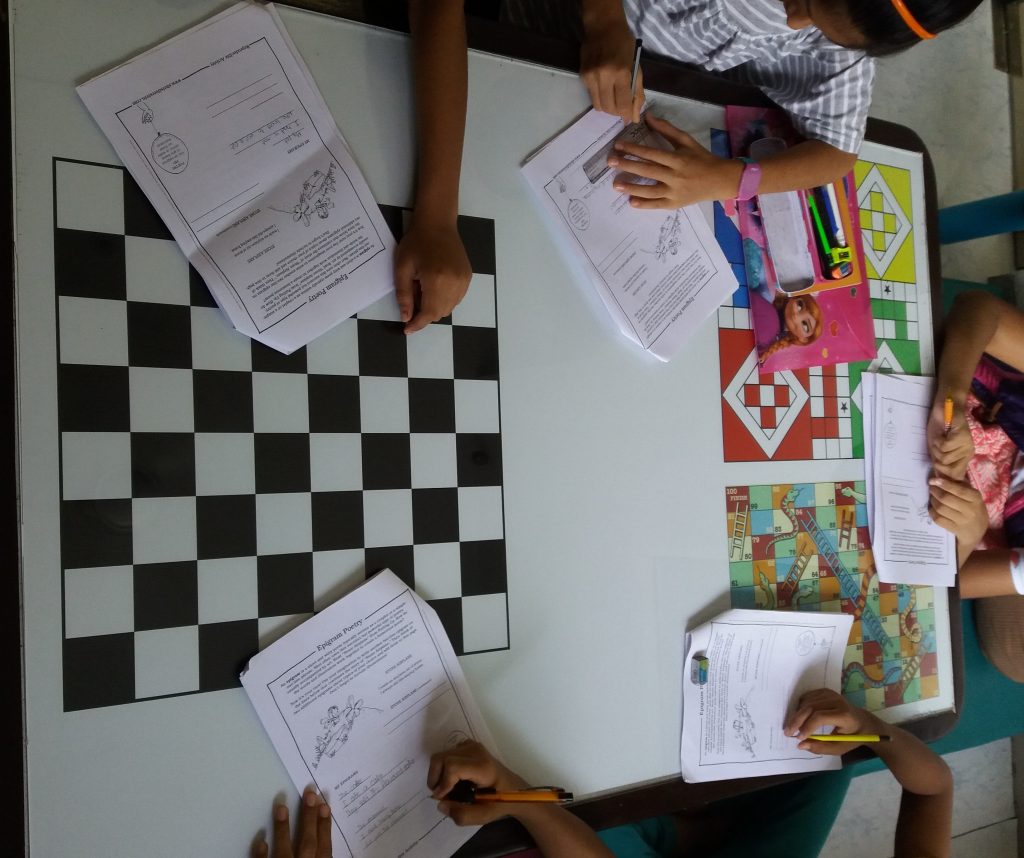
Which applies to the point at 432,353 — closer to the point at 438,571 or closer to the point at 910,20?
the point at 438,571

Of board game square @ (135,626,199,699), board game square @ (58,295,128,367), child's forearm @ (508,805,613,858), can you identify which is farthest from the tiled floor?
board game square @ (58,295,128,367)

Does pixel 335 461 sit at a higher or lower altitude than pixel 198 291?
lower

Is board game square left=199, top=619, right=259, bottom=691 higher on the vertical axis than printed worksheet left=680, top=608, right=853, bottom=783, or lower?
higher

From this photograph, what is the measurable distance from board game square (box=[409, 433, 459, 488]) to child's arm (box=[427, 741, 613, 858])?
29 cm

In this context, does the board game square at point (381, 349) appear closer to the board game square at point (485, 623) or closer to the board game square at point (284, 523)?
the board game square at point (284, 523)

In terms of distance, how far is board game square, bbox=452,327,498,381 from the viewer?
770 mm

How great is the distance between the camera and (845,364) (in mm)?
1015

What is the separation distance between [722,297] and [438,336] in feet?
1.36

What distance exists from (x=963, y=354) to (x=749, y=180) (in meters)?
0.51

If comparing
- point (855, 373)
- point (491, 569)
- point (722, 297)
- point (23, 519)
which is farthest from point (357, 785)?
point (855, 373)

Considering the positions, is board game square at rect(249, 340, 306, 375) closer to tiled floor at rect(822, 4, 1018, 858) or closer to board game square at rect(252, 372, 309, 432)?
board game square at rect(252, 372, 309, 432)

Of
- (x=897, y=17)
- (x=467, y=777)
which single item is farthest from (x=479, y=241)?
(x=467, y=777)

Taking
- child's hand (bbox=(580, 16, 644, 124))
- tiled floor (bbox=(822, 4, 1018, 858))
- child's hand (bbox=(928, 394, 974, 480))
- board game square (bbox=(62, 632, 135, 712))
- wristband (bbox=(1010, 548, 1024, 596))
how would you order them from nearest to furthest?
1. board game square (bbox=(62, 632, 135, 712))
2. child's hand (bbox=(580, 16, 644, 124))
3. child's hand (bbox=(928, 394, 974, 480))
4. wristband (bbox=(1010, 548, 1024, 596))
5. tiled floor (bbox=(822, 4, 1018, 858))

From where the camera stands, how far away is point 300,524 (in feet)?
2.26
